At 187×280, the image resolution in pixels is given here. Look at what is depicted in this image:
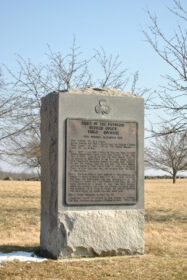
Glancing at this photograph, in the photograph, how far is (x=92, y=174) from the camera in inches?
264

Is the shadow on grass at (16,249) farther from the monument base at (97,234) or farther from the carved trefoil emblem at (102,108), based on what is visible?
the carved trefoil emblem at (102,108)

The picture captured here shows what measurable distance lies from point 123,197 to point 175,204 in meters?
10.9

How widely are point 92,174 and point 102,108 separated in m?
1.10

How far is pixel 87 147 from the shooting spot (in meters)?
6.67

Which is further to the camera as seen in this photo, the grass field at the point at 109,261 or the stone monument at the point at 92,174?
the stone monument at the point at 92,174

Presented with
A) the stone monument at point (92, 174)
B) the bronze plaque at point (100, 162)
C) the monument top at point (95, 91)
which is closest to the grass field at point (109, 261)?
the stone monument at point (92, 174)

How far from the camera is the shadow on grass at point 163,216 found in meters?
12.7

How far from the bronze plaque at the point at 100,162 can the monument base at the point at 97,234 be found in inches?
8.4

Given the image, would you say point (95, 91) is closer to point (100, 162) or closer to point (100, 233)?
point (100, 162)

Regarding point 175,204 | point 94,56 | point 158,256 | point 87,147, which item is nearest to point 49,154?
point 87,147

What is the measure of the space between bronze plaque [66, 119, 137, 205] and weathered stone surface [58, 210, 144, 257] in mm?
220

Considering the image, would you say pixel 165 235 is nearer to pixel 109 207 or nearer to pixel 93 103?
pixel 109 207

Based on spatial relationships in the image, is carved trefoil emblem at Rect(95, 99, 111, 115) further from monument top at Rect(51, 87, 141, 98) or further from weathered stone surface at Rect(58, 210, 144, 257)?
weathered stone surface at Rect(58, 210, 144, 257)

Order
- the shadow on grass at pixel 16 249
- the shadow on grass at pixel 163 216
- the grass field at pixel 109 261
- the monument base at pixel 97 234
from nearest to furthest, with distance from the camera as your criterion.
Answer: the grass field at pixel 109 261
the monument base at pixel 97 234
the shadow on grass at pixel 16 249
the shadow on grass at pixel 163 216
